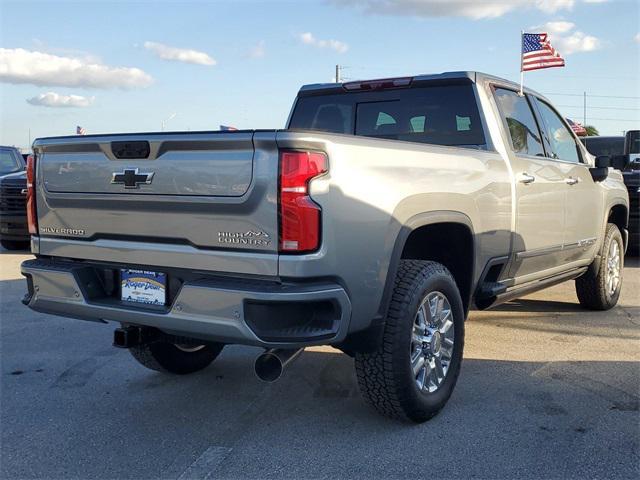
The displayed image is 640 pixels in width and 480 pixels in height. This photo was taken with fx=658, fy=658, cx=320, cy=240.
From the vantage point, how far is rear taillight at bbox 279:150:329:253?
2.83 metres

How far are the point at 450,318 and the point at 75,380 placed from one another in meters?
2.50

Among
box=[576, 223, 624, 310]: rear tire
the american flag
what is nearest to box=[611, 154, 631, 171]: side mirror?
box=[576, 223, 624, 310]: rear tire

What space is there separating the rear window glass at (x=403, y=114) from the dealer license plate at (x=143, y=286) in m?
2.36

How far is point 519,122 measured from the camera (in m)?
4.87

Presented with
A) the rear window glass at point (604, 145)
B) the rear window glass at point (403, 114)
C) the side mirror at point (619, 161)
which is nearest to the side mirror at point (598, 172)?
the side mirror at point (619, 161)

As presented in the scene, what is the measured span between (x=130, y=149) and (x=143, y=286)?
2.23ft

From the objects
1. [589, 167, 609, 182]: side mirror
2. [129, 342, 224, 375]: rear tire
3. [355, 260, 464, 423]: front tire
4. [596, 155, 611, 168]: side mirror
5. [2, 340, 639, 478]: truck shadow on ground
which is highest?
[596, 155, 611, 168]: side mirror

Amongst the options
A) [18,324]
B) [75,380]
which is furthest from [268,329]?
[18,324]

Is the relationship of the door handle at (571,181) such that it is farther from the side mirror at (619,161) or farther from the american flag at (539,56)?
the american flag at (539,56)

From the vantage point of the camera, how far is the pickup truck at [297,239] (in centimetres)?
288

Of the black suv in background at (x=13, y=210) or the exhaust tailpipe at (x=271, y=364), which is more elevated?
the black suv in background at (x=13, y=210)

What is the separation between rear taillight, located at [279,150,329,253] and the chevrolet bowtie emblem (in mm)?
749

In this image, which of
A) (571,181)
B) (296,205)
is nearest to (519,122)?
(571,181)

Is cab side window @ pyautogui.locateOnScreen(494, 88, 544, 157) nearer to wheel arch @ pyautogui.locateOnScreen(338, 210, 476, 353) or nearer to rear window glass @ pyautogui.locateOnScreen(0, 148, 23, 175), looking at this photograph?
wheel arch @ pyautogui.locateOnScreen(338, 210, 476, 353)
